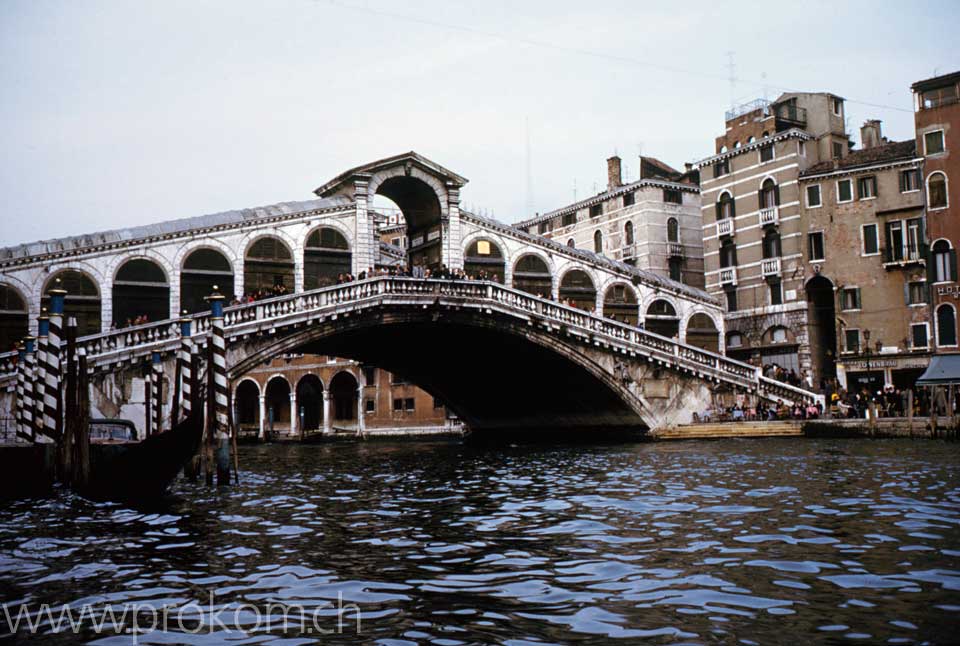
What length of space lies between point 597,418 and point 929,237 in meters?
13.5

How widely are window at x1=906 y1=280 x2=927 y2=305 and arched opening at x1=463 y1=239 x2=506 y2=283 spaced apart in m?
14.9

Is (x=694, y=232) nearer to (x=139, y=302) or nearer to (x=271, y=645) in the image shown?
(x=139, y=302)

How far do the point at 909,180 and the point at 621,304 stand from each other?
1136 centimetres

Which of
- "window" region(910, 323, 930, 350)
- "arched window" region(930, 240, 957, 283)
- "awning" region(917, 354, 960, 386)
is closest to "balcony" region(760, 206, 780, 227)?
"arched window" region(930, 240, 957, 283)

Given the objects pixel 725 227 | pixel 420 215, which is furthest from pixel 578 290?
pixel 725 227

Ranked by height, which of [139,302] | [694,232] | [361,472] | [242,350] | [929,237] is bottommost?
[361,472]

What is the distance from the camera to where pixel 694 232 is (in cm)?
4512

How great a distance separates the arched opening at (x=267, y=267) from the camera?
27.4m

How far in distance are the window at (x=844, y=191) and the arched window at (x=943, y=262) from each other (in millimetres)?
3819

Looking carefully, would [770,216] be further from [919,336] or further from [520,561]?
[520,561]

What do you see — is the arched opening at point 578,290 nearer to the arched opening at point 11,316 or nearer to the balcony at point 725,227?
the balcony at point 725,227

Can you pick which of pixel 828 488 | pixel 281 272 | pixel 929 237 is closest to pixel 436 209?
pixel 281 272

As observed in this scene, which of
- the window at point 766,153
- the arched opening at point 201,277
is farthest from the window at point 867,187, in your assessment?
the arched opening at point 201,277

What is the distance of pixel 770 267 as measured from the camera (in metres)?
36.7
